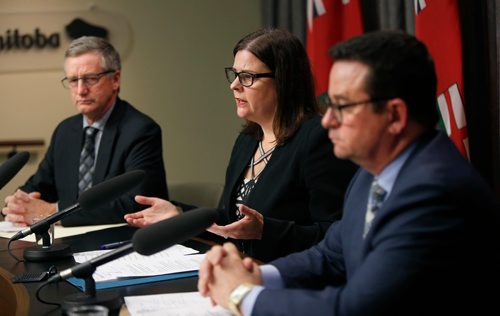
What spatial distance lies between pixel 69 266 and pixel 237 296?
883 millimetres

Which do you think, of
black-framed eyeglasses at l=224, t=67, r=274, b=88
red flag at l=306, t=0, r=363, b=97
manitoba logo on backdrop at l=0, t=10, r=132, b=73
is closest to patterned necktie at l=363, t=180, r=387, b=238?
black-framed eyeglasses at l=224, t=67, r=274, b=88

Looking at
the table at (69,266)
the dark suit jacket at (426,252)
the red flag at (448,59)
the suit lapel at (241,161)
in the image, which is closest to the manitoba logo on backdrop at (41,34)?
the table at (69,266)

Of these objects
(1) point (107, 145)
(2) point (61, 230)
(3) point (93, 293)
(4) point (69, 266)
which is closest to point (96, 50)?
(1) point (107, 145)

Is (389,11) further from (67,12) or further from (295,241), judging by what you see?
(67,12)

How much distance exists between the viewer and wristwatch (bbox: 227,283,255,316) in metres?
1.45

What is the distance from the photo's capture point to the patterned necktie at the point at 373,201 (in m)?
1.49

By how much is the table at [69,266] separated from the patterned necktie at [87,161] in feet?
1.79

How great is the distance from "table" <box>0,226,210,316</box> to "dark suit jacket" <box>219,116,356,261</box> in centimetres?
25

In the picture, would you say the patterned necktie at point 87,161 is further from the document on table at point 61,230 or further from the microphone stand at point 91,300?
the microphone stand at point 91,300

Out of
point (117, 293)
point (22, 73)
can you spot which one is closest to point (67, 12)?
point (22, 73)

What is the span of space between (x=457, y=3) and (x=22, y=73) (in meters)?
3.18

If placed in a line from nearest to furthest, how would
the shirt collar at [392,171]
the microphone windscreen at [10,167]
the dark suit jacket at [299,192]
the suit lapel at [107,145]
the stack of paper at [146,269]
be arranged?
the shirt collar at [392,171], the stack of paper at [146,269], the dark suit jacket at [299,192], the microphone windscreen at [10,167], the suit lapel at [107,145]

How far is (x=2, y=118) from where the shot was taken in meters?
4.72

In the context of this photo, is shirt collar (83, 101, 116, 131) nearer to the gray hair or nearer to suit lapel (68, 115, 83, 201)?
suit lapel (68, 115, 83, 201)
